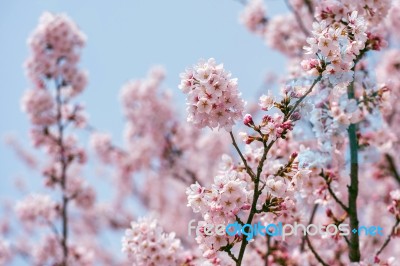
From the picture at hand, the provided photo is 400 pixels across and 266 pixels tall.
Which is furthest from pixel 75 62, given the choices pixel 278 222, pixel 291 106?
pixel 291 106

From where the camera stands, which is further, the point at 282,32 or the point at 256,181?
the point at 282,32

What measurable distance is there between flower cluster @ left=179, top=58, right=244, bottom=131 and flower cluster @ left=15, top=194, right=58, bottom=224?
4982 millimetres

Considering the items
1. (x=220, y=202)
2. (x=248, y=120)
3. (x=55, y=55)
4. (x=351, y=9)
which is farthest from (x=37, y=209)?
(x=351, y=9)

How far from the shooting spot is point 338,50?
323 cm

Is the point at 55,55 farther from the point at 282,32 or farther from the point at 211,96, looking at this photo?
the point at 211,96

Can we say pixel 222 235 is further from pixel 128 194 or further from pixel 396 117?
pixel 128 194

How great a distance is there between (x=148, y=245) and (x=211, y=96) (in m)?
1.62

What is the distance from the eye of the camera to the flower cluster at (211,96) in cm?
311

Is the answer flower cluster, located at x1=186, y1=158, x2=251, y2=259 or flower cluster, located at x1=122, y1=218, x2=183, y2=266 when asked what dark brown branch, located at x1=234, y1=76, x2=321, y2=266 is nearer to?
flower cluster, located at x1=186, y1=158, x2=251, y2=259

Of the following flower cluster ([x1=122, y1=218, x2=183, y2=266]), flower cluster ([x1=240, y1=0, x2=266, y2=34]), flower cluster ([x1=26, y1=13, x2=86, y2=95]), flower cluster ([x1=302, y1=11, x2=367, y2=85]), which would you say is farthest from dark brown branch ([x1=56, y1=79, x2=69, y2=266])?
flower cluster ([x1=302, y1=11, x2=367, y2=85])

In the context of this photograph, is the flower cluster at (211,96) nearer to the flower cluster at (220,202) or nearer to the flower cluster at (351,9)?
the flower cluster at (220,202)

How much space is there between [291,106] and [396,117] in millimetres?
6190

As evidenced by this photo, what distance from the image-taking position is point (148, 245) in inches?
162

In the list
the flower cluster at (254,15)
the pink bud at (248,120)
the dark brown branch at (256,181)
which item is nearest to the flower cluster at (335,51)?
the dark brown branch at (256,181)
